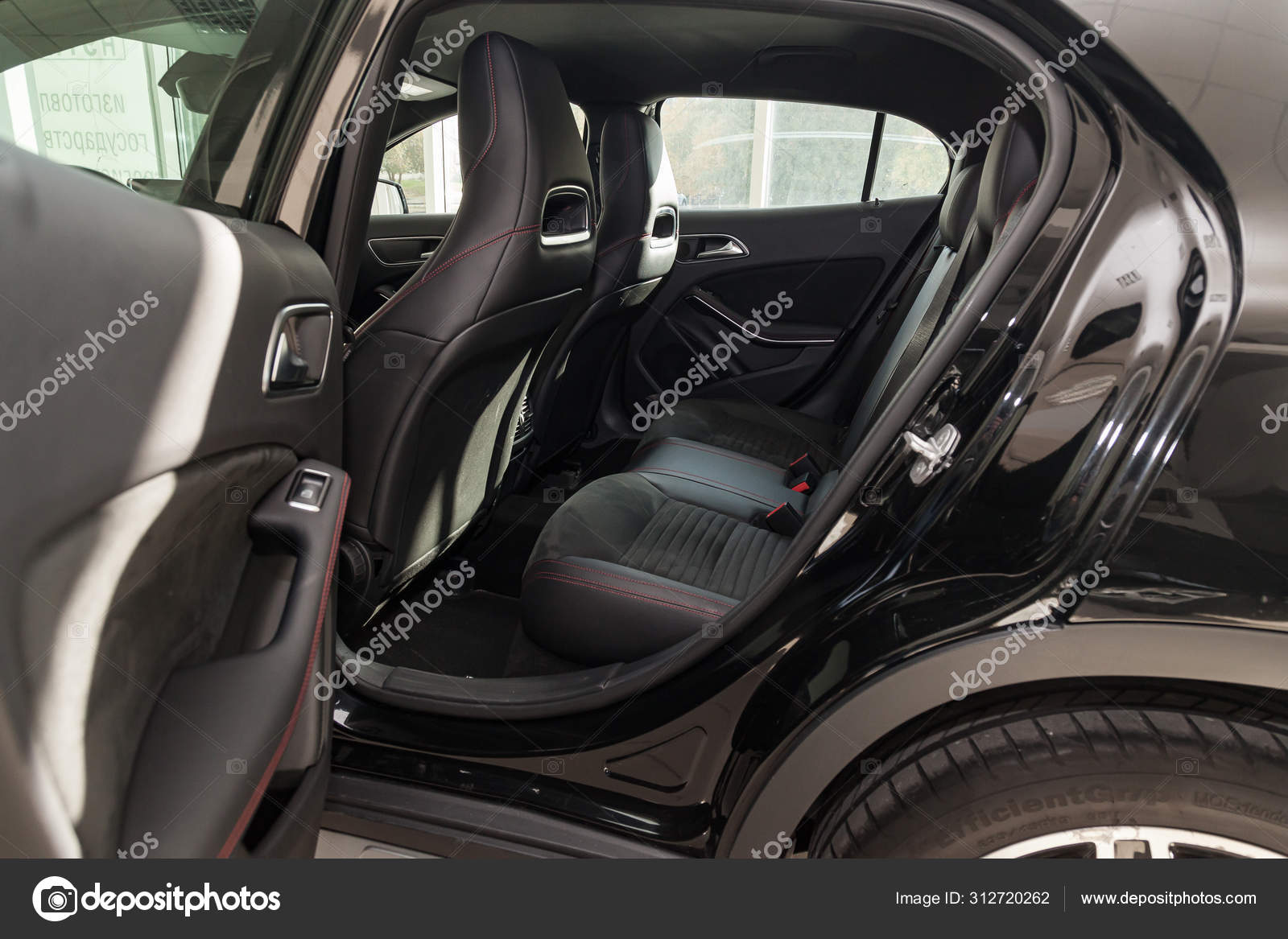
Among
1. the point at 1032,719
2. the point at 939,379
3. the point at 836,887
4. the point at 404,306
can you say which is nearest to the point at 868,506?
the point at 939,379

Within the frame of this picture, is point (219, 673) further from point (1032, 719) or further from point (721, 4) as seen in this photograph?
point (721, 4)

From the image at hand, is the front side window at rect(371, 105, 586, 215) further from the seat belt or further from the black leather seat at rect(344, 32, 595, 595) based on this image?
the seat belt

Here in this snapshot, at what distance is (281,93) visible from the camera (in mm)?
1044

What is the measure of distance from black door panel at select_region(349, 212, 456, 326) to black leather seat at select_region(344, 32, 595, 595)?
683mm

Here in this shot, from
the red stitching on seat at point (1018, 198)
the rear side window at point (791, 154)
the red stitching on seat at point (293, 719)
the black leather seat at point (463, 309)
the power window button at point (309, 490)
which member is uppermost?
the rear side window at point (791, 154)

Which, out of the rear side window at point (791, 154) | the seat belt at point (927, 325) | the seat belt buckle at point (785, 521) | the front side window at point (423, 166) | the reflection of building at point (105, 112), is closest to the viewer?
the reflection of building at point (105, 112)

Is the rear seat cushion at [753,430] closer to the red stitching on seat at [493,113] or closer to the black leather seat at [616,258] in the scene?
the black leather seat at [616,258]

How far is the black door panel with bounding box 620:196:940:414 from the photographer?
2.44 meters

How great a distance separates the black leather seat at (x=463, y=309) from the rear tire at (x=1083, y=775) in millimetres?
808

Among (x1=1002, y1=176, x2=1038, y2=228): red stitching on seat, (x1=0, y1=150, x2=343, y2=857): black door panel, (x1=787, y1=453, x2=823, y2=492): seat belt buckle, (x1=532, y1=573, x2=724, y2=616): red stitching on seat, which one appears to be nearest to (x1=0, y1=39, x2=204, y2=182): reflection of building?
(x1=0, y1=150, x2=343, y2=857): black door panel

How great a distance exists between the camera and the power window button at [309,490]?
939 mm

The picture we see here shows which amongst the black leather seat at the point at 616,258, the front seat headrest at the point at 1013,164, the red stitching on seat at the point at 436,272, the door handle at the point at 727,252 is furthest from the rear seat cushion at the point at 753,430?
the front seat headrest at the point at 1013,164

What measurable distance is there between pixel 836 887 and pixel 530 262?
0.99 metres

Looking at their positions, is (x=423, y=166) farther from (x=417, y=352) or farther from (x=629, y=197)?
(x=417, y=352)
